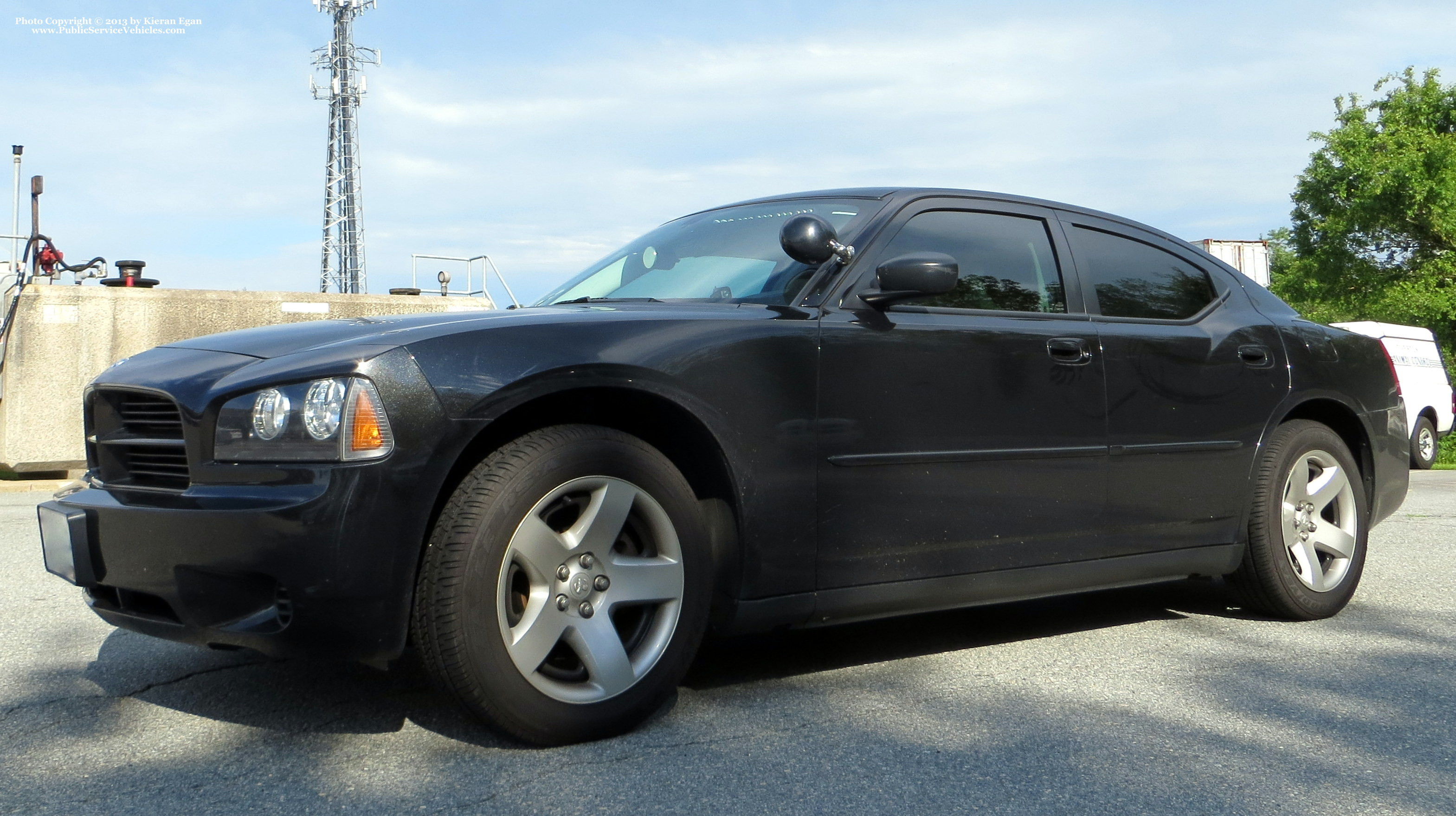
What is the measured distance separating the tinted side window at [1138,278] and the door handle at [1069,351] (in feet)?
0.88

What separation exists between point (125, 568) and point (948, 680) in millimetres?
2223

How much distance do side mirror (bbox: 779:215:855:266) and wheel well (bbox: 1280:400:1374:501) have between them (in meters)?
2.35

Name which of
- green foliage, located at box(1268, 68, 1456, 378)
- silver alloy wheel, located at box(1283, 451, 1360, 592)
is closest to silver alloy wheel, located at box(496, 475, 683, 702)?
silver alloy wheel, located at box(1283, 451, 1360, 592)

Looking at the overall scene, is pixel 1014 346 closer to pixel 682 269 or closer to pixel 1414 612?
pixel 682 269

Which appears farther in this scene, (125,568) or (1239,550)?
(1239,550)

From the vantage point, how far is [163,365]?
3.21m

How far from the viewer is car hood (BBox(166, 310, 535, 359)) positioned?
2.97m

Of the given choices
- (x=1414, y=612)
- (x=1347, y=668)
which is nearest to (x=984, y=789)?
(x=1347, y=668)

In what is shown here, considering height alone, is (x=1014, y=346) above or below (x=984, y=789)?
above

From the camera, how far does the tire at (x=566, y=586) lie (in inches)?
114

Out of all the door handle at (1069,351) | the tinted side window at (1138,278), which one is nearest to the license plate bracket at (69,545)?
the door handle at (1069,351)

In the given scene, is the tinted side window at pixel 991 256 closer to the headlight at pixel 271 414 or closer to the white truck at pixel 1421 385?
the headlight at pixel 271 414

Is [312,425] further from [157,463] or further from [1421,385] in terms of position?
[1421,385]

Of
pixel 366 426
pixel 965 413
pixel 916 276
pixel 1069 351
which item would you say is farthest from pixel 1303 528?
pixel 366 426
